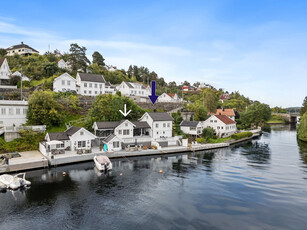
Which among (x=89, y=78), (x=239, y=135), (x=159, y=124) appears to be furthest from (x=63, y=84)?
(x=239, y=135)

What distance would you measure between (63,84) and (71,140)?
31379 millimetres

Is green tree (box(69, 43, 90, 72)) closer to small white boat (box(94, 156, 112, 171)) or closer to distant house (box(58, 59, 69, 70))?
distant house (box(58, 59, 69, 70))

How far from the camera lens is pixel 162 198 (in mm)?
22938

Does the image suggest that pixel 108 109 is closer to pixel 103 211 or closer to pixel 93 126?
pixel 93 126

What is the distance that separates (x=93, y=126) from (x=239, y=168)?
29445 millimetres

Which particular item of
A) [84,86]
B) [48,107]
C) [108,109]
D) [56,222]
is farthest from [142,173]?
[84,86]

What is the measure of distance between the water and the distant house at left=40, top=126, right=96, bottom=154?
5.07 m

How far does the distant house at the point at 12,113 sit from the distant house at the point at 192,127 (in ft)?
122

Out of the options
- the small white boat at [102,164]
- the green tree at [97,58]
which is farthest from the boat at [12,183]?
the green tree at [97,58]

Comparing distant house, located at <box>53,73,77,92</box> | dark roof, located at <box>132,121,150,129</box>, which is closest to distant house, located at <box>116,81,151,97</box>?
distant house, located at <box>53,73,77,92</box>

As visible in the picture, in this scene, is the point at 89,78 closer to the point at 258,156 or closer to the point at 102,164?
the point at 102,164

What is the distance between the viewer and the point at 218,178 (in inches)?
1166

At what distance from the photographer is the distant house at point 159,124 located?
47312mm

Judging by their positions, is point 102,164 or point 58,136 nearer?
point 102,164
